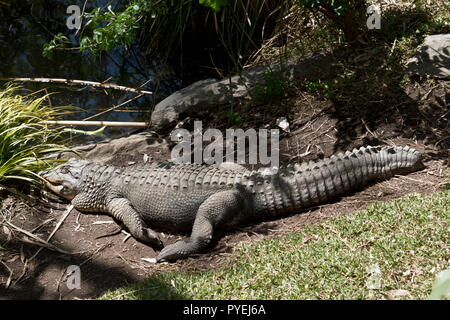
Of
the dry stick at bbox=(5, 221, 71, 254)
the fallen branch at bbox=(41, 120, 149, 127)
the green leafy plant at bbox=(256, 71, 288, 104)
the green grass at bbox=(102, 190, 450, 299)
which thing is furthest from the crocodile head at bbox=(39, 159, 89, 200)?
the green leafy plant at bbox=(256, 71, 288, 104)

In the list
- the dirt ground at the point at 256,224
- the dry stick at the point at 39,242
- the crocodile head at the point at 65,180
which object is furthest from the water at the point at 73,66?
the dry stick at the point at 39,242

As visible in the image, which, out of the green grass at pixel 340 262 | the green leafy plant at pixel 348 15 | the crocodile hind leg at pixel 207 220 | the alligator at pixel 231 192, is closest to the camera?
the green grass at pixel 340 262

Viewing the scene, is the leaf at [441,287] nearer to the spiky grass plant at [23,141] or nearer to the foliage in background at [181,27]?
the spiky grass plant at [23,141]

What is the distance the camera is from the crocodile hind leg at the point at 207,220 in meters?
3.95

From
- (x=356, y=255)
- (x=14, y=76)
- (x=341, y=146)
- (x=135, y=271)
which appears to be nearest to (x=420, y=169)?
(x=341, y=146)

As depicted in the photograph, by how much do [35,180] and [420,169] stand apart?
4.06 meters

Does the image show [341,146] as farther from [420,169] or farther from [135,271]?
[135,271]

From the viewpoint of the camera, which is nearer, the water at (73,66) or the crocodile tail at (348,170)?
the crocodile tail at (348,170)

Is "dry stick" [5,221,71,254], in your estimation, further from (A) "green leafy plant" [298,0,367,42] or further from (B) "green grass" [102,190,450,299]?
(A) "green leafy plant" [298,0,367,42]

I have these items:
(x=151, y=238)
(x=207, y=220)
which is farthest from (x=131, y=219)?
(x=207, y=220)

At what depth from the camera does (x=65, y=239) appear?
172 inches

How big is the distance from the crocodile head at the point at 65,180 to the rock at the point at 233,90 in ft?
4.47

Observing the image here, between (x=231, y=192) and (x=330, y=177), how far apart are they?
94 cm

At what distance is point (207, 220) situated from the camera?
4.11 m
